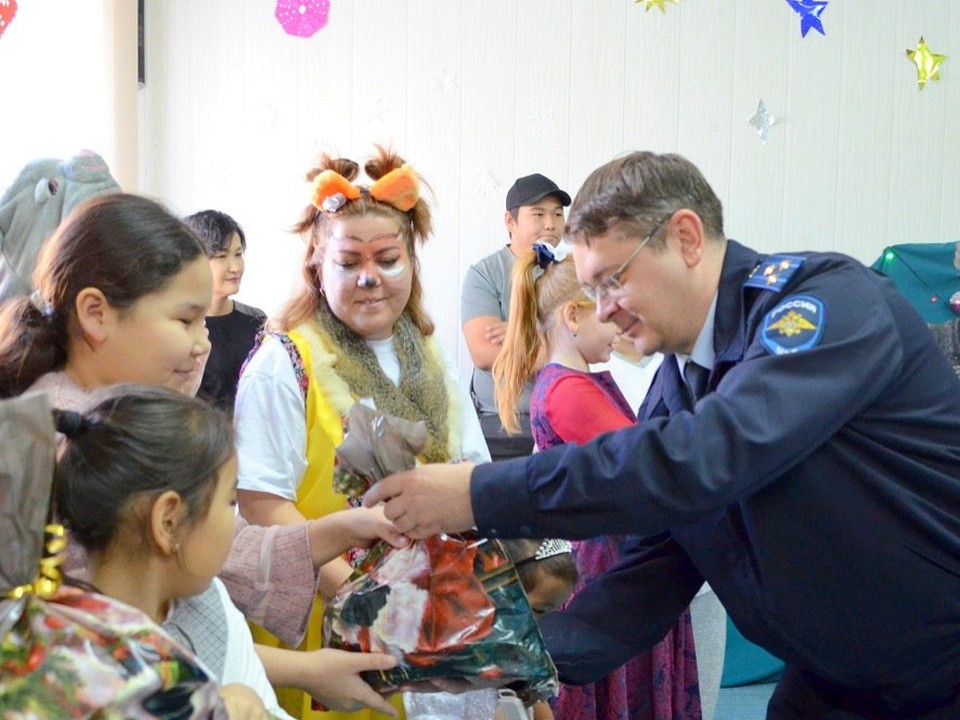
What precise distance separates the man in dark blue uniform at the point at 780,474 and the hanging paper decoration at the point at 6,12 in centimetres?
296

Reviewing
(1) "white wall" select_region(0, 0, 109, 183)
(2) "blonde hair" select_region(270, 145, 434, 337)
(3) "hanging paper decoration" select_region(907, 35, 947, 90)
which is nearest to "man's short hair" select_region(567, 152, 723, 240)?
(2) "blonde hair" select_region(270, 145, 434, 337)

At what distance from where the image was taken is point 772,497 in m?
1.50

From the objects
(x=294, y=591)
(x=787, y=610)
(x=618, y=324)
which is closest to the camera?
(x=787, y=610)

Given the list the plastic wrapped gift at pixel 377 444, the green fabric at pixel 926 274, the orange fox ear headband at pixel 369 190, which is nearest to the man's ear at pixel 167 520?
the plastic wrapped gift at pixel 377 444

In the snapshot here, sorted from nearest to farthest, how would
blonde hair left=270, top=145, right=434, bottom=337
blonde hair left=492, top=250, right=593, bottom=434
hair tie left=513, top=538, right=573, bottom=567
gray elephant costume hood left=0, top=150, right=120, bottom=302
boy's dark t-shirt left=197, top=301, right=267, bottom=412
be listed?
hair tie left=513, top=538, right=573, bottom=567, gray elephant costume hood left=0, top=150, right=120, bottom=302, blonde hair left=270, top=145, right=434, bottom=337, blonde hair left=492, top=250, right=593, bottom=434, boy's dark t-shirt left=197, top=301, right=267, bottom=412

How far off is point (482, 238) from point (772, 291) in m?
3.30

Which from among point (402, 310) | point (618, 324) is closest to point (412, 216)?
point (402, 310)

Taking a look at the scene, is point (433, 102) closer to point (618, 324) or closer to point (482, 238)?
point (482, 238)

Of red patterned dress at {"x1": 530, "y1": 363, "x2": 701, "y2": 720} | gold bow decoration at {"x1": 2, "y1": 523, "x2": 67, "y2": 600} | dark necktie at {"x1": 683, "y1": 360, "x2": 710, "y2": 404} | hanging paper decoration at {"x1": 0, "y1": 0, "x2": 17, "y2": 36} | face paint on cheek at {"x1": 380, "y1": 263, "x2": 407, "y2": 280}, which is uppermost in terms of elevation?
hanging paper decoration at {"x1": 0, "y1": 0, "x2": 17, "y2": 36}

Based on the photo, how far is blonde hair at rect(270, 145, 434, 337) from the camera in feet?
7.15

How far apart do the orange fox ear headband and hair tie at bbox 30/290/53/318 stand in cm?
70

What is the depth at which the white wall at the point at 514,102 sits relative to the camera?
4785 mm

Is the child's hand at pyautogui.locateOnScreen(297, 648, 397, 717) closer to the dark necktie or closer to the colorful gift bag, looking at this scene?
the colorful gift bag

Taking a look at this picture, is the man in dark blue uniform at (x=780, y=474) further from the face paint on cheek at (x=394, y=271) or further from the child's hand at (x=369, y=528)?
the face paint on cheek at (x=394, y=271)
